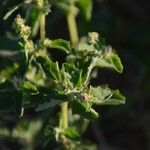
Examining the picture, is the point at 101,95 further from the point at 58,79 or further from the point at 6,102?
the point at 6,102

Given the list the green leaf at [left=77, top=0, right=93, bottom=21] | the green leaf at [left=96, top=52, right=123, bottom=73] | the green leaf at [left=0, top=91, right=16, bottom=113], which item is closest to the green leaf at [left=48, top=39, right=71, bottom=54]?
the green leaf at [left=96, top=52, right=123, bottom=73]

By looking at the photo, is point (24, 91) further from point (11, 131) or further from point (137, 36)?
point (137, 36)

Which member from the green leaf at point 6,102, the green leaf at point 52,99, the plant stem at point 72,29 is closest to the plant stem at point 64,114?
the green leaf at point 6,102

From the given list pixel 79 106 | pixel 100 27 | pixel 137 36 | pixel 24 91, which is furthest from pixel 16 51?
pixel 137 36

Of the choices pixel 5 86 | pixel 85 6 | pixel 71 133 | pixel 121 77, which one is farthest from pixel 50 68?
pixel 121 77

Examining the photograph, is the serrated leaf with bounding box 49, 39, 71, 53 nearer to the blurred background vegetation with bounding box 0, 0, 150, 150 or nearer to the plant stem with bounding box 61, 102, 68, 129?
the plant stem with bounding box 61, 102, 68, 129

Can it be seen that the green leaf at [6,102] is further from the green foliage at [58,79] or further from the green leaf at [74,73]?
the green leaf at [74,73]

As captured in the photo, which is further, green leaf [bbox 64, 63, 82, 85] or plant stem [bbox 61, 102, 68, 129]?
plant stem [bbox 61, 102, 68, 129]
